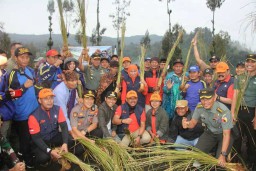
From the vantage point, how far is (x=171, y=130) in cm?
586

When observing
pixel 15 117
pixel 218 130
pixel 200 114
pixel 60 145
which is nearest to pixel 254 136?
pixel 218 130

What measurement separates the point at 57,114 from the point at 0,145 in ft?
3.18

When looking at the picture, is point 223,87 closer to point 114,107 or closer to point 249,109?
point 249,109

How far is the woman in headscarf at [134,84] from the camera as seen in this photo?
6.09 metres

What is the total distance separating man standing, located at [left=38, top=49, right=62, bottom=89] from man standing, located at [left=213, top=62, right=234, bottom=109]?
302 cm

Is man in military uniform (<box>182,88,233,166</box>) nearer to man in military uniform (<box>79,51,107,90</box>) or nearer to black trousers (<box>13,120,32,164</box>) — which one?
man in military uniform (<box>79,51,107,90</box>)

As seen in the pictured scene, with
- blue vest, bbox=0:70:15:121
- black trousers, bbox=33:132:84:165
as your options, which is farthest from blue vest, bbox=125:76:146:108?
blue vest, bbox=0:70:15:121

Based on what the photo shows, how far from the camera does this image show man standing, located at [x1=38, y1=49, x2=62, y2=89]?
525cm

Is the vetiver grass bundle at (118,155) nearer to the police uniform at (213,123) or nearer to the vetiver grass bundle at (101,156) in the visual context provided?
the vetiver grass bundle at (101,156)

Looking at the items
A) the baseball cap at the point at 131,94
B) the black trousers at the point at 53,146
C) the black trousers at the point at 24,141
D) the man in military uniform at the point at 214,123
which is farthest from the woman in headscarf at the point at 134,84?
the black trousers at the point at 24,141

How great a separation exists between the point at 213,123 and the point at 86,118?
2.23 m

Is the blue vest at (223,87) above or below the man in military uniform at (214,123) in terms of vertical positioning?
above

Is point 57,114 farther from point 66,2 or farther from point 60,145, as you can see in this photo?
point 66,2

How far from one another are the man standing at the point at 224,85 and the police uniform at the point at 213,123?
94 centimetres
